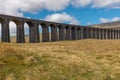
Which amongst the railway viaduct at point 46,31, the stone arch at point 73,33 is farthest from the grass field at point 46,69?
the stone arch at point 73,33

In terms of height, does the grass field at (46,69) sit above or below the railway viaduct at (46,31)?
below

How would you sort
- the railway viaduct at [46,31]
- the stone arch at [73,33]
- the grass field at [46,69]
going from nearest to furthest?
1. the grass field at [46,69]
2. the railway viaduct at [46,31]
3. the stone arch at [73,33]

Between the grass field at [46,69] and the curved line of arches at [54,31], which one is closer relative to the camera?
the grass field at [46,69]

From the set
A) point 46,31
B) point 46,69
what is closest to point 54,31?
point 46,31

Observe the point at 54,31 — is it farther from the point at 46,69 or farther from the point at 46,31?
the point at 46,69

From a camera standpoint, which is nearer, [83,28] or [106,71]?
[106,71]

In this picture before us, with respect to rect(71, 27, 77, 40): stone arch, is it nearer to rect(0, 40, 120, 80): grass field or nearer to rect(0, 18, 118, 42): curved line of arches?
rect(0, 18, 118, 42): curved line of arches

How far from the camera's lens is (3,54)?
16.2 metres

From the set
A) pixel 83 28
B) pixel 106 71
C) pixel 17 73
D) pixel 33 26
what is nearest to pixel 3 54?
pixel 17 73

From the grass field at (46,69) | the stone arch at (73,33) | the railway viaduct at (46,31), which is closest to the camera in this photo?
the grass field at (46,69)

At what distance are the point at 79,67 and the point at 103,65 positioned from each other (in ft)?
8.36

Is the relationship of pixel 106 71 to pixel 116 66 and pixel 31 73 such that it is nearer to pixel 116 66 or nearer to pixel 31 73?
pixel 116 66

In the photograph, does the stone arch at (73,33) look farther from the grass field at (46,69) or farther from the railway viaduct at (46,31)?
the grass field at (46,69)

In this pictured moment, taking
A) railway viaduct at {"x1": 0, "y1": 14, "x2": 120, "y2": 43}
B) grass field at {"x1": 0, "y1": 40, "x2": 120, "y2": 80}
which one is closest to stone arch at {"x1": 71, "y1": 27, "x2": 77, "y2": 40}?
railway viaduct at {"x1": 0, "y1": 14, "x2": 120, "y2": 43}
